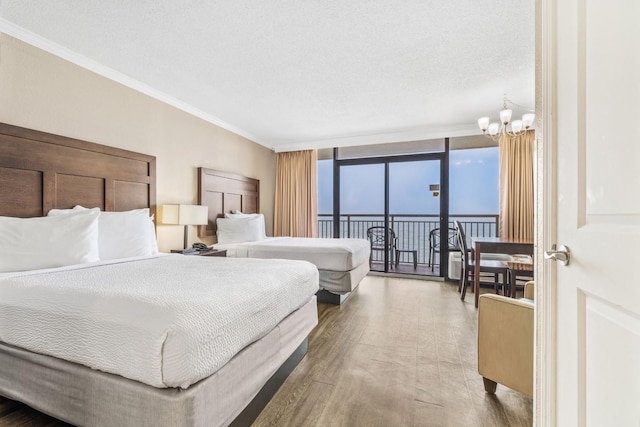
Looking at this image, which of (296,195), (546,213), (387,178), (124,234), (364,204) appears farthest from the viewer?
(364,204)

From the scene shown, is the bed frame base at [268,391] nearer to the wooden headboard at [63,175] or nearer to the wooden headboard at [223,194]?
the wooden headboard at [63,175]

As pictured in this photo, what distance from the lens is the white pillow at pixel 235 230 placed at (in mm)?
4117

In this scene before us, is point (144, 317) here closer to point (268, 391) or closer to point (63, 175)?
point (268, 391)

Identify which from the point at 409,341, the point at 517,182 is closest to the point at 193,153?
the point at 409,341

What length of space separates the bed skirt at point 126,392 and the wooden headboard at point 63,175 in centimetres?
131

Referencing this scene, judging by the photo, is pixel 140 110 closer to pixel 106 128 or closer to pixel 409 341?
pixel 106 128

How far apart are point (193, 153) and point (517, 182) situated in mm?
4787

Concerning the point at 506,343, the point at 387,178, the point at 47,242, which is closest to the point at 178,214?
the point at 47,242

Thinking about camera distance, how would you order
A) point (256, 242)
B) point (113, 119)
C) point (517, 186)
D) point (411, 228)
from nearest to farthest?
point (113, 119) < point (256, 242) < point (517, 186) < point (411, 228)

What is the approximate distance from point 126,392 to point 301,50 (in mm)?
2601

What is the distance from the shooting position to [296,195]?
560 centimetres

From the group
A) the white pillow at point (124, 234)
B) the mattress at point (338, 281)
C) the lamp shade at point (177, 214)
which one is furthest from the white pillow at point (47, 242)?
the mattress at point (338, 281)

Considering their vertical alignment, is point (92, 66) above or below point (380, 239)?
above

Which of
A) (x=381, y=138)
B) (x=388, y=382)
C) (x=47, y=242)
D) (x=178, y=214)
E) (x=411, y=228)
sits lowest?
(x=388, y=382)
